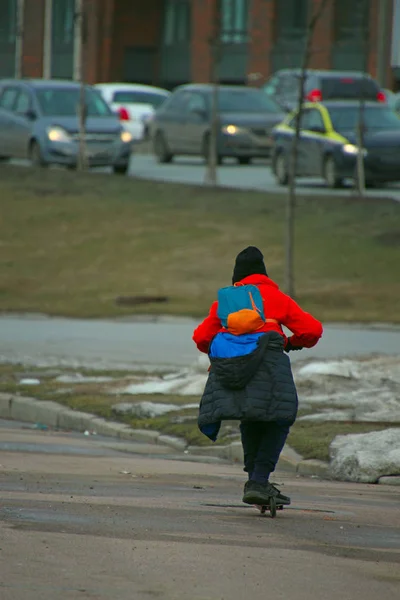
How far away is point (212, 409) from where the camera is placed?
8656mm

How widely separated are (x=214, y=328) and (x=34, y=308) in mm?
13236

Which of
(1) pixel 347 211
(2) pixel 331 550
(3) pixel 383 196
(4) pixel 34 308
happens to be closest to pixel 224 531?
(2) pixel 331 550

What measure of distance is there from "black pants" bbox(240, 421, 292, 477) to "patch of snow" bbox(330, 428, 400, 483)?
2.05 m

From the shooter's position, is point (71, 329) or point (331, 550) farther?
point (71, 329)

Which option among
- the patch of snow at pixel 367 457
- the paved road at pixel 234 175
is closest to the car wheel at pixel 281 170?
the paved road at pixel 234 175

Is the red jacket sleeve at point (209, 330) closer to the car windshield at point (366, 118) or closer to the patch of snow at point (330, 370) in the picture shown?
the patch of snow at point (330, 370)

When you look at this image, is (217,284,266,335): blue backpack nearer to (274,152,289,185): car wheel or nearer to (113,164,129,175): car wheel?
(274,152,289,185): car wheel

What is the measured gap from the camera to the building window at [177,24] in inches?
2835

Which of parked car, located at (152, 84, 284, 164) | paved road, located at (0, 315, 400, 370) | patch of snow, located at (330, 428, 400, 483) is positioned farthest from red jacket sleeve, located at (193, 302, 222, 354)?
parked car, located at (152, 84, 284, 164)

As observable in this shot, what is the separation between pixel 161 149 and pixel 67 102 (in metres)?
4.09

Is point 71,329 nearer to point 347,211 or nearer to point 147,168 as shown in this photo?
point 347,211

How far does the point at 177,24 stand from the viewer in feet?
237

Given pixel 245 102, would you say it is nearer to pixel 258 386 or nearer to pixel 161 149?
pixel 161 149

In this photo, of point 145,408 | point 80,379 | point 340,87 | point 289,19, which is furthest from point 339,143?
point 289,19
